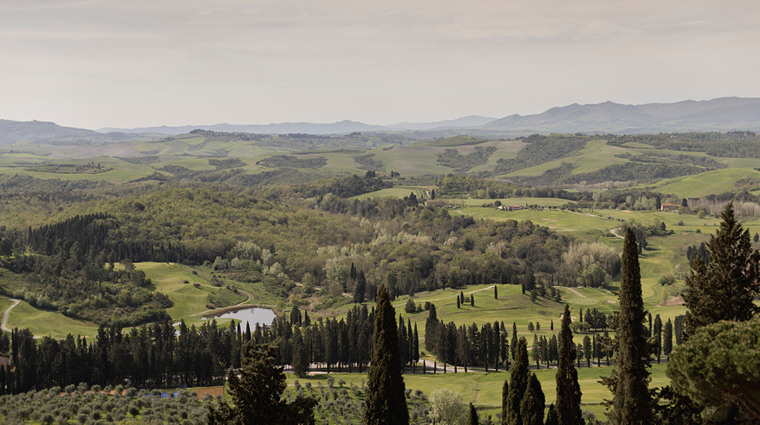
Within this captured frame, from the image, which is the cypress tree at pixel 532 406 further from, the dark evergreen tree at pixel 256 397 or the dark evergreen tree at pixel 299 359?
the dark evergreen tree at pixel 299 359

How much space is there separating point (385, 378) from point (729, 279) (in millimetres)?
18718

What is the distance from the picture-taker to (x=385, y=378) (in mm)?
31422

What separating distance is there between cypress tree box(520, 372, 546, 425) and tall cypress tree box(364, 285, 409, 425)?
2108 centimetres

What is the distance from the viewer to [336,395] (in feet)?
336

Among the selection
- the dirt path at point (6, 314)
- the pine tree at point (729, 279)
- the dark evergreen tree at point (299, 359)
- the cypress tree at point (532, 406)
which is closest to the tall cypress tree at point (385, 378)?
the pine tree at point (729, 279)

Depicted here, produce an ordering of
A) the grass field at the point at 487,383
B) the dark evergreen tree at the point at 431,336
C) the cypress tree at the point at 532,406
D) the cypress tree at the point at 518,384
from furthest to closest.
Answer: the dark evergreen tree at the point at 431,336
the grass field at the point at 487,383
the cypress tree at the point at 518,384
the cypress tree at the point at 532,406

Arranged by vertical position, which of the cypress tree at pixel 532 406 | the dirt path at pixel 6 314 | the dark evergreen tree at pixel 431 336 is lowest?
the dark evergreen tree at pixel 431 336

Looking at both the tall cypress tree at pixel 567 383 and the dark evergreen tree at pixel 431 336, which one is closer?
the tall cypress tree at pixel 567 383

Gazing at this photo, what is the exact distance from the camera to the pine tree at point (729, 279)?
31453 mm

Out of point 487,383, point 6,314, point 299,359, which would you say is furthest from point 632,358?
point 6,314

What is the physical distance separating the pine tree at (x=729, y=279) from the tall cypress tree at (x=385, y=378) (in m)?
15.3

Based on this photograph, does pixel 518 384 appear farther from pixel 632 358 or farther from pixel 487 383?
pixel 487 383

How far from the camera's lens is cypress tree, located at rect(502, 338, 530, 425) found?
50219mm

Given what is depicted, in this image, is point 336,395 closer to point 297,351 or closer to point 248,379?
point 297,351
